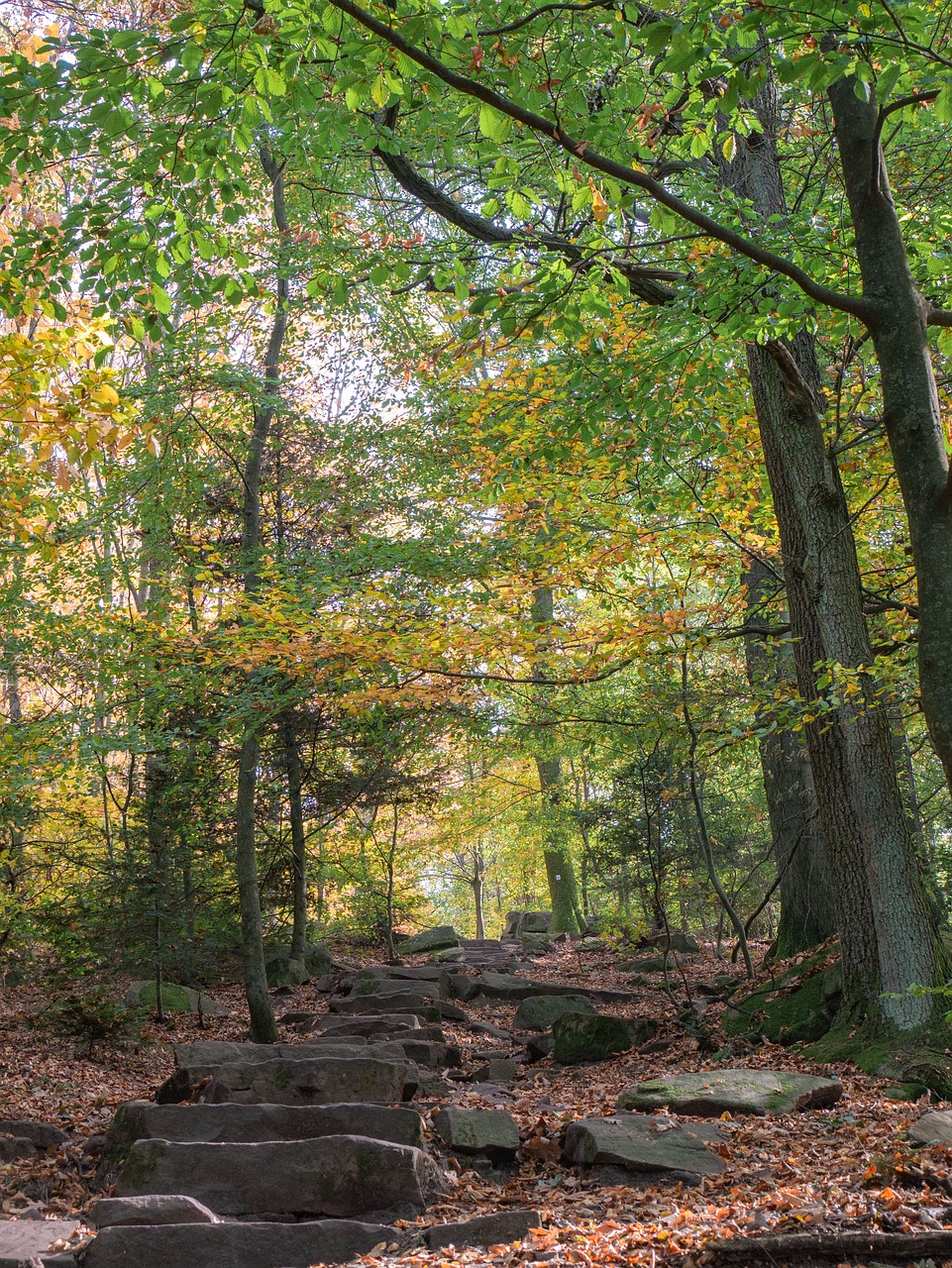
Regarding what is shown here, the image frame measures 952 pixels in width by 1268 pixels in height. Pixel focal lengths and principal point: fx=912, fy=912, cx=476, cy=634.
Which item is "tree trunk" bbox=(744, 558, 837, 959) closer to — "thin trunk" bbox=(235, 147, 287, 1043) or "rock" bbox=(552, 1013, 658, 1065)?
"rock" bbox=(552, 1013, 658, 1065)

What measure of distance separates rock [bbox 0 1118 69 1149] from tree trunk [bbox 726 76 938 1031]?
5.62 m

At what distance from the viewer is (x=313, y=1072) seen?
6.12 metres

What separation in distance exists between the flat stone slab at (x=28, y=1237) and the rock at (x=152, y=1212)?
0.64ft

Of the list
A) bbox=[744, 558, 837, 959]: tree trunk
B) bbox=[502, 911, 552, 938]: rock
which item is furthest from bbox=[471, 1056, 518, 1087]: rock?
bbox=[502, 911, 552, 938]: rock

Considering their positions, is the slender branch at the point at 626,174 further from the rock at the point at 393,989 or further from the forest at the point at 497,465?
the rock at the point at 393,989

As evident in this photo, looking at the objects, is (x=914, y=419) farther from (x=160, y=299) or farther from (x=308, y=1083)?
(x=308, y=1083)

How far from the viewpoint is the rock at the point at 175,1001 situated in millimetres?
11836

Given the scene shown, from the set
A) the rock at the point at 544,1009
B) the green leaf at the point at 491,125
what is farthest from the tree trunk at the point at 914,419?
the rock at the point at 544,1009

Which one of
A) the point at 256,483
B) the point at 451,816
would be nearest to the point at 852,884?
the point at 256,483

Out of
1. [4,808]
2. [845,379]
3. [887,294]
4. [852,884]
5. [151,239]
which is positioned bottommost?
[852,884]

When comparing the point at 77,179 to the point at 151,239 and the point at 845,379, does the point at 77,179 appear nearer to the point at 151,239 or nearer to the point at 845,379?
the point at 151,239

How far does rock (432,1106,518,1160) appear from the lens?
17.7ft

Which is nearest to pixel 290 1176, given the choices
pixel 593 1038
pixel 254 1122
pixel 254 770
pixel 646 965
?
pixel 254 1122

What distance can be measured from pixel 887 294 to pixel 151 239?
3675 millimetres
